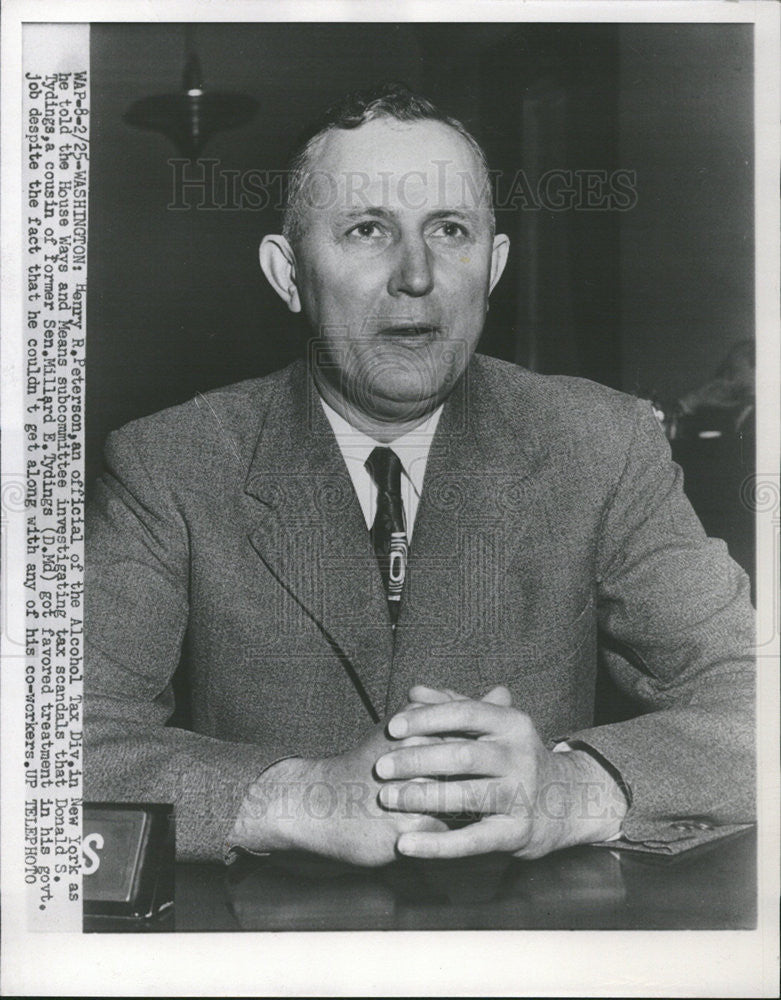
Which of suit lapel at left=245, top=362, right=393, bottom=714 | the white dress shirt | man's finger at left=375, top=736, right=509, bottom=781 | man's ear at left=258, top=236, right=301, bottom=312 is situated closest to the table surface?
man's finger at left=375, top=736, right=509, bottom=781

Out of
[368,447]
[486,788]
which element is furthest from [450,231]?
[486,788]

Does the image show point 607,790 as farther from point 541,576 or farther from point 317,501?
point 317,501

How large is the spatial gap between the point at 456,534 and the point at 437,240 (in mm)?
401

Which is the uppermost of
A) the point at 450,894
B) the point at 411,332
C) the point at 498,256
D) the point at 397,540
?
the point at 498,256

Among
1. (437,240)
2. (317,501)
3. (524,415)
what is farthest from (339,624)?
(437,240)

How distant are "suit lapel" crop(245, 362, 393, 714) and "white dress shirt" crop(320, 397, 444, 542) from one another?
0.01 meters

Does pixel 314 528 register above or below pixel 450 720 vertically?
above

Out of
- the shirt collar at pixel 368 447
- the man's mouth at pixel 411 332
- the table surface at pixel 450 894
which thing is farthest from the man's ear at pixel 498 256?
the table surface at pixel 450 894

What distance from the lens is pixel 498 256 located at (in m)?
1.34

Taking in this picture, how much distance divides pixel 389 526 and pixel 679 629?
0.42 metres

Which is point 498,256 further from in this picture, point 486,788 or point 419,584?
point 486,788

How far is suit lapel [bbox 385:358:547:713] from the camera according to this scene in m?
1.31

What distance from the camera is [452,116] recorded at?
1333 millimetres

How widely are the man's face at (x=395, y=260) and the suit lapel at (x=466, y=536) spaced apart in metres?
0.07
